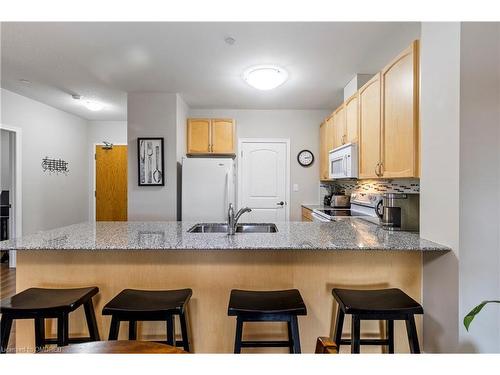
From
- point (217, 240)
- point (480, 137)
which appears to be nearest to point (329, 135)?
point (480, 137)

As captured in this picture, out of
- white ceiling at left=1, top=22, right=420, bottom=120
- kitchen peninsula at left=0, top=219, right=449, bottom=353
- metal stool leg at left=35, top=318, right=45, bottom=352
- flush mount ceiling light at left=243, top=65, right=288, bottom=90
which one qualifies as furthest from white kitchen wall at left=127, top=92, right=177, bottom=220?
metal stool leg at left=35, top=318, right=45, bottom=352

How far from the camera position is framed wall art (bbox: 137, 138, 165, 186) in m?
3.76

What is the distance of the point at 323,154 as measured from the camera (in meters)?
4.30

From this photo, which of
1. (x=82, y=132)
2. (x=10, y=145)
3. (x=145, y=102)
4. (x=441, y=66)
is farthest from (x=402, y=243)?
(x=82, y=132)

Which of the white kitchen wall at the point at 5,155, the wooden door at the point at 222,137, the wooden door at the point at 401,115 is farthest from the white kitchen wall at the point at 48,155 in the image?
the wooden door at the point at 401,115

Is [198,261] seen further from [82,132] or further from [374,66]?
[82,132]

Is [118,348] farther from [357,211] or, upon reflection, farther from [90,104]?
[90,104]

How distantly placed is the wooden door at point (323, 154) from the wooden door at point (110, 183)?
11.6 feet

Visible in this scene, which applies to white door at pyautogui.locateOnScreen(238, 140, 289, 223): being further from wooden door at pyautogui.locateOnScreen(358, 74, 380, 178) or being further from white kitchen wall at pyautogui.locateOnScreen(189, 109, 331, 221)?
wooden door at pyautogui.locateOnScreen(358, 74, 380, 178)

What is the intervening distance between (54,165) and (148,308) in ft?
13.2

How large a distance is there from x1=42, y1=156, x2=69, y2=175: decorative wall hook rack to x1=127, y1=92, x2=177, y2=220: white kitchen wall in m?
1.51

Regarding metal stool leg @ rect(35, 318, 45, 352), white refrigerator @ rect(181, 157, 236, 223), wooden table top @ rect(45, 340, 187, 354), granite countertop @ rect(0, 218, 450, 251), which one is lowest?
metal stool leg @ rect(35, 318, 45, 352)

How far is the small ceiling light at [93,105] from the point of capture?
4074 millimetres

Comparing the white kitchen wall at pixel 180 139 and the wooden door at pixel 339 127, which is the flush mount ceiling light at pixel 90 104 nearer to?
the white kitchen wall at pixel 180 139
